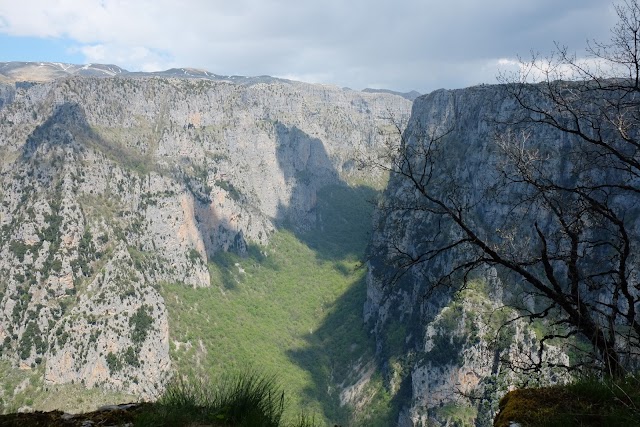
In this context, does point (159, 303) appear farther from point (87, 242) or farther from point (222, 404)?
point (222, 404)

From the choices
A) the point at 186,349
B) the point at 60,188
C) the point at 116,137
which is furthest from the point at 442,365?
the point at 116,137

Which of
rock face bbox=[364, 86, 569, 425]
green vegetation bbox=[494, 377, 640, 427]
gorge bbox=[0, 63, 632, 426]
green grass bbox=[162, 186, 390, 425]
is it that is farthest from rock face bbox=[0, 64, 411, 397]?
green vegetation bbox=[494, 377, 640, 427]

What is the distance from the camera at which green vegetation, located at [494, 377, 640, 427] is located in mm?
5100

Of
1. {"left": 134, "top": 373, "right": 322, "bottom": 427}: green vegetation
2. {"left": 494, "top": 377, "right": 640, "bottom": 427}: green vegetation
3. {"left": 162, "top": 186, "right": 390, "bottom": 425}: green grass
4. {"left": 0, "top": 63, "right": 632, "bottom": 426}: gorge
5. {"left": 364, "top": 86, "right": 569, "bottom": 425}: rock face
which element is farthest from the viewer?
{"left": 162, "top": 186, "right": 390, "bottom": 425}: green grass

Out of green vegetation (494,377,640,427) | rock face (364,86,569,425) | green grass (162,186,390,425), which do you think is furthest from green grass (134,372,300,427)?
green grass (162,186,390,425)

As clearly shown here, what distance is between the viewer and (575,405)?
5.79 meters

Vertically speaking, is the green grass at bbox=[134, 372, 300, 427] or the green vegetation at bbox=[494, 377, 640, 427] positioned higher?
the green vegetation at bbox=[494, 377, 640, 427]

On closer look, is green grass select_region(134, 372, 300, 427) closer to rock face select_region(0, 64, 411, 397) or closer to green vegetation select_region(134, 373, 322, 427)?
green vegetation select_region(134, 373, 322, 427)

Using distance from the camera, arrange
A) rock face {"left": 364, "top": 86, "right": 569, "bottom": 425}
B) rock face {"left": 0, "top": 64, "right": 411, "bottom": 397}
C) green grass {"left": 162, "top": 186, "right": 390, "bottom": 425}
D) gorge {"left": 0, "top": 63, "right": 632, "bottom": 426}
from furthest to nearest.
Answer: green grass {"left": 162, "top": 186, "right": 390, "bottom": 425} → rock face {"left": 0, "top": 64, "right": 411, "bottom": 397} → gorge {"left": 0, "top": 63, "right": 632, "bottom": 426} → rock face {"left": 364, "top": 86, "right": 569, "bottom": 425}

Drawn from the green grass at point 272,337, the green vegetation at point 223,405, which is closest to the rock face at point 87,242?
the green grass at point 272,337

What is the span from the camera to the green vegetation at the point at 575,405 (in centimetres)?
510

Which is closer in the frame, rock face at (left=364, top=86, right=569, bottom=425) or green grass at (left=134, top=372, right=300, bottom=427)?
green grass at (left=134, top=372, right=300, bottom=427)

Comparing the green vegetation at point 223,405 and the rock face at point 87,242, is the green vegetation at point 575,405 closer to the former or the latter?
the green vegetation at point 223,405

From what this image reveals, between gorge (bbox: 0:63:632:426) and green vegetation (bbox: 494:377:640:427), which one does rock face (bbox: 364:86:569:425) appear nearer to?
gorge (bbox: 0:63:632:426)
